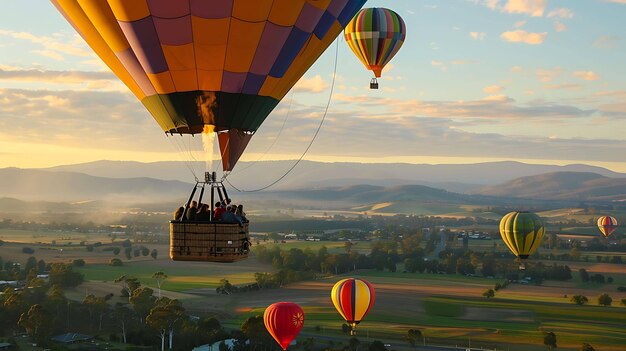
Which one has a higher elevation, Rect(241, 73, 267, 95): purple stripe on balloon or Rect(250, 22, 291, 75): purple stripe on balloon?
Rect(250, 22, 291, 75): purple stripe on balloon

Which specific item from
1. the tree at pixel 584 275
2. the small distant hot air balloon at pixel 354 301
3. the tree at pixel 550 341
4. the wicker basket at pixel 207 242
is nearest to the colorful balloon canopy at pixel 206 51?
the wicker basket at pixel 207 242

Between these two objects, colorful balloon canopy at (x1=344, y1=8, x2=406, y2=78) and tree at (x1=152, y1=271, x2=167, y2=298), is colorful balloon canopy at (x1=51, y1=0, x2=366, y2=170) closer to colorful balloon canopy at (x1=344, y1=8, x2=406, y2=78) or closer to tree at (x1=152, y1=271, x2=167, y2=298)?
colorful balloon canopy at (x1=344, y1=8, x2=406, y2=78)

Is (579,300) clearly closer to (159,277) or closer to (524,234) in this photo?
(524,234)

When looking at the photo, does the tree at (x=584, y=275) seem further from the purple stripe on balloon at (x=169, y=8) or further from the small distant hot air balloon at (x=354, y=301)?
the purple stripe on balloon at (x=169, y=8)

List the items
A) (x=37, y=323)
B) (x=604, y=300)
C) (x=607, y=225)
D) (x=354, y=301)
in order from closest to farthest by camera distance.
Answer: (x=354, y=301) → (x=37, y=323) → (x=604, y=300) → (x=607, y=225)

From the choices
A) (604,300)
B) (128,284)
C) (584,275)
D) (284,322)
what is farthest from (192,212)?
(584,275)

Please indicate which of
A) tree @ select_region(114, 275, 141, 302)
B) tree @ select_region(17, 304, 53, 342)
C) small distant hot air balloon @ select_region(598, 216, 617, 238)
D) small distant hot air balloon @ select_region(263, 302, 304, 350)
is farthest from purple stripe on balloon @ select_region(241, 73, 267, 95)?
small distant hot air balloon @ select_region(598, 216, 617, 238)
